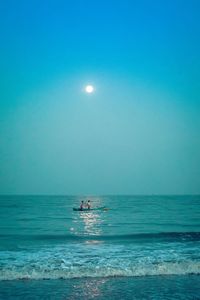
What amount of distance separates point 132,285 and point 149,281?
36.7 inches

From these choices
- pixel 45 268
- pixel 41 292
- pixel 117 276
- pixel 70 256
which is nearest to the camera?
pixel 41 292

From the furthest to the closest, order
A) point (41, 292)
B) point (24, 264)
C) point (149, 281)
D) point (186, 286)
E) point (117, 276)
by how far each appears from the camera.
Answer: point (24, 264)
point (117, 276)
point (149, 281)
point (186, 286)
point (41, 292)

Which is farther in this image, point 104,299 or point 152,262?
point 152,262

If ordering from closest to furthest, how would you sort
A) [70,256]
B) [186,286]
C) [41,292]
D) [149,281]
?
1. [41,292]
2. [186,286]
3. [149,281]
4. [70,256]

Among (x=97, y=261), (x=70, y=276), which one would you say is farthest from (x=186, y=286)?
(x=97, y=261)

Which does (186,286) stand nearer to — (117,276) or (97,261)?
(117,276)

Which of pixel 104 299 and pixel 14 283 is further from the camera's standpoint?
pixel 14 283

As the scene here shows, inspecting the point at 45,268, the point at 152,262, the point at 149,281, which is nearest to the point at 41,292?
the point at 45,268

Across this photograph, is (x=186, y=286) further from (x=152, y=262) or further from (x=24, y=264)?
(x=24, y=264)

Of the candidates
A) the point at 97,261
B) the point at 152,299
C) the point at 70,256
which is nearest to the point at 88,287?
the point at 152,299

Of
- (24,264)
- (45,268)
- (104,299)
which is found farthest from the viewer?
(24,264)

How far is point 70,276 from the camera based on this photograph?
11.4 metres

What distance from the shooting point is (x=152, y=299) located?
873 centimetres

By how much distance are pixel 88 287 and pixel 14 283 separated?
8.99ft
